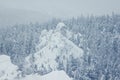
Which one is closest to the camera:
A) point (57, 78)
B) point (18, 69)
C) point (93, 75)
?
point (57, 78)

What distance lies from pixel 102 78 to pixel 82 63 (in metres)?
27.1

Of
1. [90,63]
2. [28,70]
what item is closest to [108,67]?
[90,63]

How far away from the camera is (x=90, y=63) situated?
19338 cm

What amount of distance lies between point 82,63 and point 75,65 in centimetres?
485

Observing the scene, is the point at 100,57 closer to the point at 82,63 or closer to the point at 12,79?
the point at 82,63

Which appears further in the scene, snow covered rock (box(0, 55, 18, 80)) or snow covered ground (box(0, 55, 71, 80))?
snow covered rock (box(0, 55, 18, 80))

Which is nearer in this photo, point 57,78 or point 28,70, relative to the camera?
point 57,78

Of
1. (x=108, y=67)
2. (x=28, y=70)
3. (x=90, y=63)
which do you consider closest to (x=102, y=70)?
(x=108, y=67)

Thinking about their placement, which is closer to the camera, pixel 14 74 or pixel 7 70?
pixel 14 74

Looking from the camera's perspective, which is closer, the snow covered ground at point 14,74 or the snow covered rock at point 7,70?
the snow covered ground at point 14,74

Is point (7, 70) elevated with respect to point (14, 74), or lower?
elevated

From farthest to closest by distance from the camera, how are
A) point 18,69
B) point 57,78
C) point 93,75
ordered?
point 18,69, point 93,75, point 57,78

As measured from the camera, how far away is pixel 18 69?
613 feet

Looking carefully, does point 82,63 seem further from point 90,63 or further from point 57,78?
point 57,78
